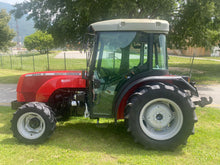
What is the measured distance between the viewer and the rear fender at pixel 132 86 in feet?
11.3

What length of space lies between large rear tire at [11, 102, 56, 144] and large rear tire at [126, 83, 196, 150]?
55.4 inches

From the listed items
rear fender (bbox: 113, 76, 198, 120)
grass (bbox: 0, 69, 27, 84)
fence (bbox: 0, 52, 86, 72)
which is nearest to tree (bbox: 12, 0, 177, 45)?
grass (bbox: 0, 69, 27, 84)

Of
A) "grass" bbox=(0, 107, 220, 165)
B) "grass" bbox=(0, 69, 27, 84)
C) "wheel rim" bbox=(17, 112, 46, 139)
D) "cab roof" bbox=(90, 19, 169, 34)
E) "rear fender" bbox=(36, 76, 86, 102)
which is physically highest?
"cab roof" bbox=(90, 19, 169, 34)

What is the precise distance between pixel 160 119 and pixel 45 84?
2260 mm

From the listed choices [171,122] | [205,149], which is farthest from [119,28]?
[205,149]

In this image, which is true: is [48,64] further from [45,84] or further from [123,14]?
[45,84]

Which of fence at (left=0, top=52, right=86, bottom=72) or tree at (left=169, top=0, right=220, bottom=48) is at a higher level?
tree at (left=169, top=0, right=220, bottom=48)

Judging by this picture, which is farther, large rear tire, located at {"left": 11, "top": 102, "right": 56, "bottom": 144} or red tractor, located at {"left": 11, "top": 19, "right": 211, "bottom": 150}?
large rear tire, located at {"left": 11, "top": 102, "right": 56, "bottom": 144}

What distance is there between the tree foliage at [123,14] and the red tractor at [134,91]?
14.5ft

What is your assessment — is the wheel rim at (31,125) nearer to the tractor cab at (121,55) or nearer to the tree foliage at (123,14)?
the tractor cab at (121,55)

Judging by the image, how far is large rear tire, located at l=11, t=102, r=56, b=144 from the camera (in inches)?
141

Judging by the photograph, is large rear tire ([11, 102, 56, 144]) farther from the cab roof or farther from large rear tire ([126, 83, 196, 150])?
the cab roof

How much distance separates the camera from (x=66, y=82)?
4.01 m

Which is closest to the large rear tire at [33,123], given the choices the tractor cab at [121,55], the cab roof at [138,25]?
the tractor cab at [121,55]
